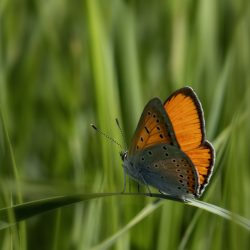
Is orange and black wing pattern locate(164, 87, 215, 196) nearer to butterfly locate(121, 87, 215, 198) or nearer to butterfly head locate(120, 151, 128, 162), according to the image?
butterfly locate(121, 87, 215, 198)

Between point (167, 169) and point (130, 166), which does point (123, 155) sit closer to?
point (130, 166)

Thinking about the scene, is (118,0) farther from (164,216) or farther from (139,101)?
(164,216)

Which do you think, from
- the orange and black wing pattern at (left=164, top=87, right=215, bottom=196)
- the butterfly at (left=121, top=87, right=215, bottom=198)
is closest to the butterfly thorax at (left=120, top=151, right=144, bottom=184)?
the butterfly at (left=121, top=87, right=215, bottom=198)

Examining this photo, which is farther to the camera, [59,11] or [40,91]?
[59,11]

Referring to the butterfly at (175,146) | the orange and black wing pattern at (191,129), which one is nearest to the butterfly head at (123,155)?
the butterfly at (175,146)

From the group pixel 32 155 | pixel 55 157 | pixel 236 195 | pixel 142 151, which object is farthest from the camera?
pixel 32 155

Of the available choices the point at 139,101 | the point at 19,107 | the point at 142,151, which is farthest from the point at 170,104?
the point at 19,107

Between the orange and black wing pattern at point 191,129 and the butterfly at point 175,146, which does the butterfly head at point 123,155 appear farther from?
the orange and black wing pattern at point 191,129
